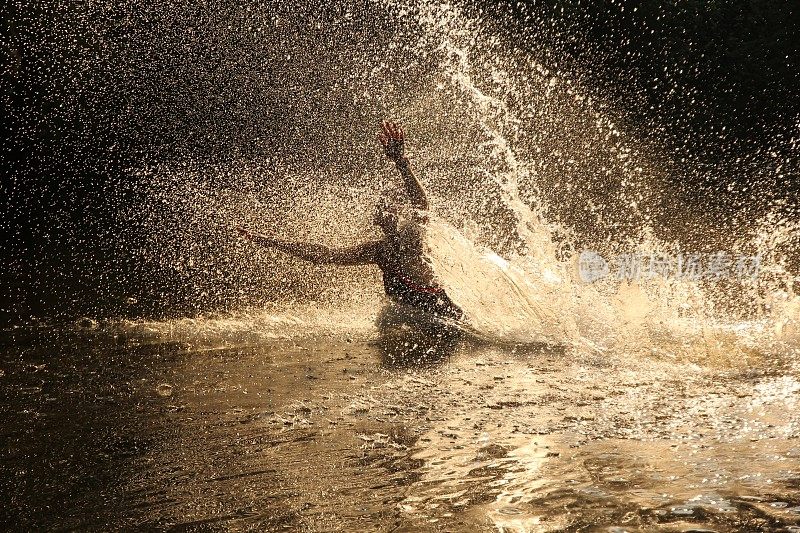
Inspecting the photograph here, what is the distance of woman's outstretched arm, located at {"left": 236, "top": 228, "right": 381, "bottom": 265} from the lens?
7.02m

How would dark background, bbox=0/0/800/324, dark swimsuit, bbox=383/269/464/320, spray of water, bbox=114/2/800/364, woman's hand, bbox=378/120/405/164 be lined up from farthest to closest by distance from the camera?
dark background, bbox=0/0/800/324 < spray of water, bbox=114/2/800/364 < dark swimsuit, bbox=383/269/464/320 < woman's hand, bbox=378/120/405/164

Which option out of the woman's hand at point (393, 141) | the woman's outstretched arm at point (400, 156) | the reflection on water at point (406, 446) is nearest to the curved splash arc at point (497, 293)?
the woman's outstretched arm at point (400, 156)

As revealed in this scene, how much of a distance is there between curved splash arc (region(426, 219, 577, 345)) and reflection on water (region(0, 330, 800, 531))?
30.0 inches

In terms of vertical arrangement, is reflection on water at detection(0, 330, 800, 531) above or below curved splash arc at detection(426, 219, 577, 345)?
below

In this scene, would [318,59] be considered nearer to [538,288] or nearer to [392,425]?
[538,288]

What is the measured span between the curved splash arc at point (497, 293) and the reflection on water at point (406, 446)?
2.50ft

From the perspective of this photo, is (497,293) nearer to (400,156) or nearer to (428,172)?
(400,156)

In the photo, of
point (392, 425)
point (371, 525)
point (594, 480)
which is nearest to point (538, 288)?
point (392, 425)

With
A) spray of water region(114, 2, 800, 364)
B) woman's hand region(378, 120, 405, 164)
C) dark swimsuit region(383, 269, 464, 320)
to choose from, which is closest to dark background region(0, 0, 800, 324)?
spray of water region(114, 2, 800, 364)

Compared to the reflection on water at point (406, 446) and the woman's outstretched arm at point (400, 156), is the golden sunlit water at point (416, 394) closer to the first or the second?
the reflection on water at point (406, 446)

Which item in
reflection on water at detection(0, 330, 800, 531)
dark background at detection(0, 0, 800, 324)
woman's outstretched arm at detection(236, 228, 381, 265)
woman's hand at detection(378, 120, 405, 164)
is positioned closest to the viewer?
reflection on water at detection(0, 330, 800, 531)

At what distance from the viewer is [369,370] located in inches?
200

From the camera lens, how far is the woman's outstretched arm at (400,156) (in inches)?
256

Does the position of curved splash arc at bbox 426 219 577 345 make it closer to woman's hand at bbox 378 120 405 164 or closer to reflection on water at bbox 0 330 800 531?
woman's hand at bbox 378 120 405 164
